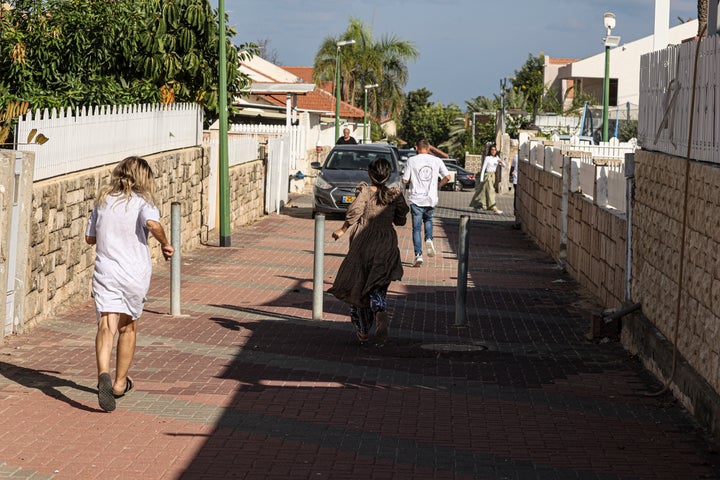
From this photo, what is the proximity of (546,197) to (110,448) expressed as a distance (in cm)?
1401

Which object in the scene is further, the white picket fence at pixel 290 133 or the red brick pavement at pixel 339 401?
the white picket fence at pixel 290 133

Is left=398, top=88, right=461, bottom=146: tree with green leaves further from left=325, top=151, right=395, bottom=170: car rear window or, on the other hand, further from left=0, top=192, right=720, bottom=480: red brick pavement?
left=0, top=192, right=720, bottom=480: red brick pavement

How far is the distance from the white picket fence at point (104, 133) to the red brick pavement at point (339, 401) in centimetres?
159

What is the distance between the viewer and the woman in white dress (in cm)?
749

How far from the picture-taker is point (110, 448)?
20.9 ft

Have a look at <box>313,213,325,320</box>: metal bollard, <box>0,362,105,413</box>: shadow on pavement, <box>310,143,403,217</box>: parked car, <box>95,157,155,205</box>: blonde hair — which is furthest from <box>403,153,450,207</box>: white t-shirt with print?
<box>95,157,155,205</box>: blonde hair

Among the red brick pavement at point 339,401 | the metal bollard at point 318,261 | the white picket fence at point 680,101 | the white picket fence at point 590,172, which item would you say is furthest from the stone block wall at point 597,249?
the metal bollard at point 318,261

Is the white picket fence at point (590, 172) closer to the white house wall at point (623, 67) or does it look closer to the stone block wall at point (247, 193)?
the stone block wall at point (247, 193)

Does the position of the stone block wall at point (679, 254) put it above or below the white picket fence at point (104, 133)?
below

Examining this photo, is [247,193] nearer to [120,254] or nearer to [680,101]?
[680,101]

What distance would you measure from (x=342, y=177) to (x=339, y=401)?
55.8ft

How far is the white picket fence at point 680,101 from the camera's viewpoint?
7.54m

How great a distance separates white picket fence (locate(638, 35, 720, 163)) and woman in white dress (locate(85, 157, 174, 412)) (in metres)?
3.58

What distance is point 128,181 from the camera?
762 centimetres
